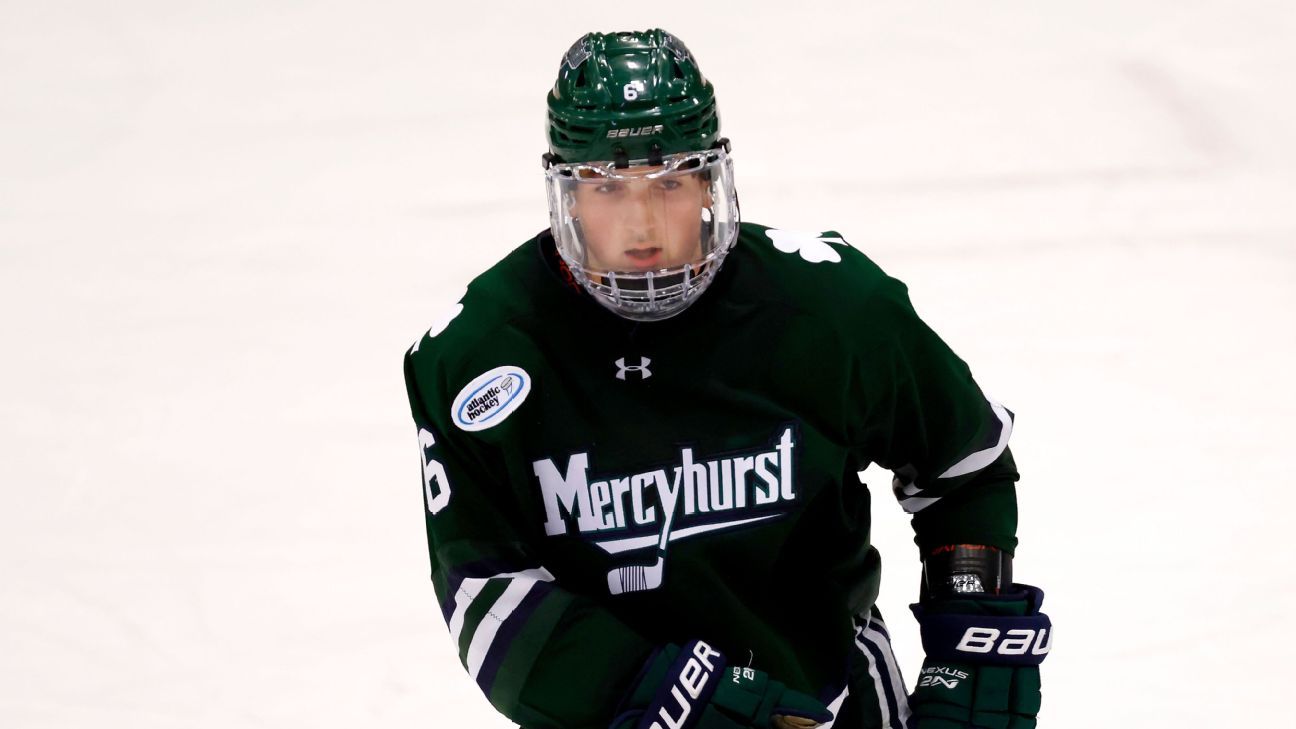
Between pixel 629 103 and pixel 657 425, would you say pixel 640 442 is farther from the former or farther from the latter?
pixel 629 103

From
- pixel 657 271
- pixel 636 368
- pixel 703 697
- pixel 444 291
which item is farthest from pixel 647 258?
pixel 444 291

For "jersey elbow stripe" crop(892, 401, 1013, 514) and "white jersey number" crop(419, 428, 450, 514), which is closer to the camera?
"white jersey number" crop(419, 428, 450, 514)

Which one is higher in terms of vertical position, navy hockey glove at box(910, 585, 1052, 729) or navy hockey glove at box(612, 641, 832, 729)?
navy hockey glove at box(612, 641, 832, 729)

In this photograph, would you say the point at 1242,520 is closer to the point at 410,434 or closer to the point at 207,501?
the point at 410,434

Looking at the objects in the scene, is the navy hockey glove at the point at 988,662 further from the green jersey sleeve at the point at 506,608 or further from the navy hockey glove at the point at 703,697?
the green jersey sleeve at the point at 506,608

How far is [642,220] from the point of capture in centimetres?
194

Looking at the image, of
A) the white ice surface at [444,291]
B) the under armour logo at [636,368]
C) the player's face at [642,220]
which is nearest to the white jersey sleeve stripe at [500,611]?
the under armour logo at [636,368]

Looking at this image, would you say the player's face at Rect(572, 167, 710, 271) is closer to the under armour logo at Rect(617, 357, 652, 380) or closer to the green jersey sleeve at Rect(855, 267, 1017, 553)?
the under armour logo at Rect(617, 357, 652, 380)

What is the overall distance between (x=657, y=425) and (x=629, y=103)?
0.36 metres

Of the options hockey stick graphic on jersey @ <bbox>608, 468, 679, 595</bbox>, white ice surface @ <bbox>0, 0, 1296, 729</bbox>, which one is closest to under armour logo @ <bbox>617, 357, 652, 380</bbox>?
hockey stick graphic on jersey @ <bbox>608, 468, 679, 595</bbox>

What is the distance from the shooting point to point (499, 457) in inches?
79.5

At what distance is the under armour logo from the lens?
2.00 meters

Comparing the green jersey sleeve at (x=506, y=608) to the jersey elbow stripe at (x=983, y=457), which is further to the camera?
the jersey elbow stripe at (x=983, y=457)

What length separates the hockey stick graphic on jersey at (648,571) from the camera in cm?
204
